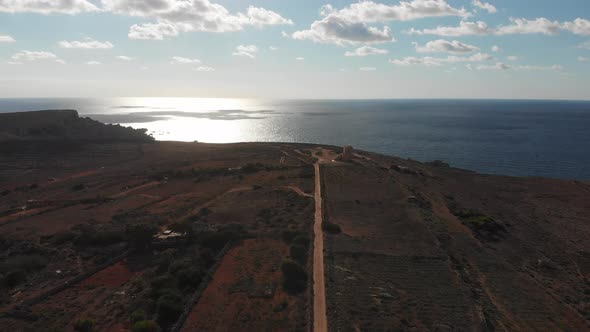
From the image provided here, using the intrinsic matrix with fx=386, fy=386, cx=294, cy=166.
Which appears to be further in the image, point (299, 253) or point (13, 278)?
point (299, 253)

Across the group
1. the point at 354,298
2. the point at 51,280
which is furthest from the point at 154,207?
the point at 354,298

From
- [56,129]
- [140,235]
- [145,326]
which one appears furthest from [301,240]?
[56,129]

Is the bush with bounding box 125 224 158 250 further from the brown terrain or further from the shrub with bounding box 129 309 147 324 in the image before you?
the shrub with bounding box 129 309 147 324

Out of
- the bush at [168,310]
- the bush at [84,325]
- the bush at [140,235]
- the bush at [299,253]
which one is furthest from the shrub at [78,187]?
the bush at [168,310]

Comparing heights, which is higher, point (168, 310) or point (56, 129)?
point (56, 129)

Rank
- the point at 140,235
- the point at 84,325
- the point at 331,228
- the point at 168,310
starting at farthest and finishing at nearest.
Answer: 1. the point at 331,228
2. the point at 140,235
3. the point at 168,310
4. the point at 84,325

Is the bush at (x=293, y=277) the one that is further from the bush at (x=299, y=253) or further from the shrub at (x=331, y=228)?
the shrub at (x=331, y=228)

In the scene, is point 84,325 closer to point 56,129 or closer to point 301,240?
point 301,240

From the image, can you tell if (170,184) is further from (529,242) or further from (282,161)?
(529,242)
